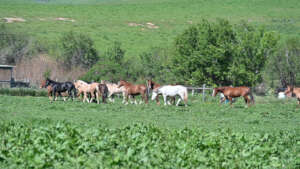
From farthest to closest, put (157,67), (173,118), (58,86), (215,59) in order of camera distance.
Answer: (157,67)
(215,59)
(58,86)
(173,118)

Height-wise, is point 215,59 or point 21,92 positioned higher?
point 215,59

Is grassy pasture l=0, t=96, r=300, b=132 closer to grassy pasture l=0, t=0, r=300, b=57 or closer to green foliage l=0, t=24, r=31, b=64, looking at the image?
green foliage l=0, t=24, r=31, b=64

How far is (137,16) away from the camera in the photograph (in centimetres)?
9725

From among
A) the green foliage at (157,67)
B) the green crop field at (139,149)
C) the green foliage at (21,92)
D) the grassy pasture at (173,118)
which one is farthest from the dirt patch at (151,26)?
the green crop field at (139,149)

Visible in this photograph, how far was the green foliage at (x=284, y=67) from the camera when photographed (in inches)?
2138

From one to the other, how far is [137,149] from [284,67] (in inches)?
1849

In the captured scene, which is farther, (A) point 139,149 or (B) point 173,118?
(B) point 173,118

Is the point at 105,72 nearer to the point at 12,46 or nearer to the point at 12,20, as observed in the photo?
the point at 12,46

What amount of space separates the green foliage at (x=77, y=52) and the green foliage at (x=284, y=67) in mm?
20025

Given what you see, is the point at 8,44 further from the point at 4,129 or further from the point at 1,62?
the point at 4,129

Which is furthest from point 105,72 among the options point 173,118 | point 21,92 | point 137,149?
point 137,149

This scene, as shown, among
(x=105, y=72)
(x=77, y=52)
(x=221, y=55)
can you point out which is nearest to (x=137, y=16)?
(x=77, y=52)

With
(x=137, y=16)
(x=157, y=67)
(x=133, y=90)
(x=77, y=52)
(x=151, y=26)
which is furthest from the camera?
(x=137, y=16)

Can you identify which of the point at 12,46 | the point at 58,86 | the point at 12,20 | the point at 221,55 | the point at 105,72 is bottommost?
the point at 58,86
